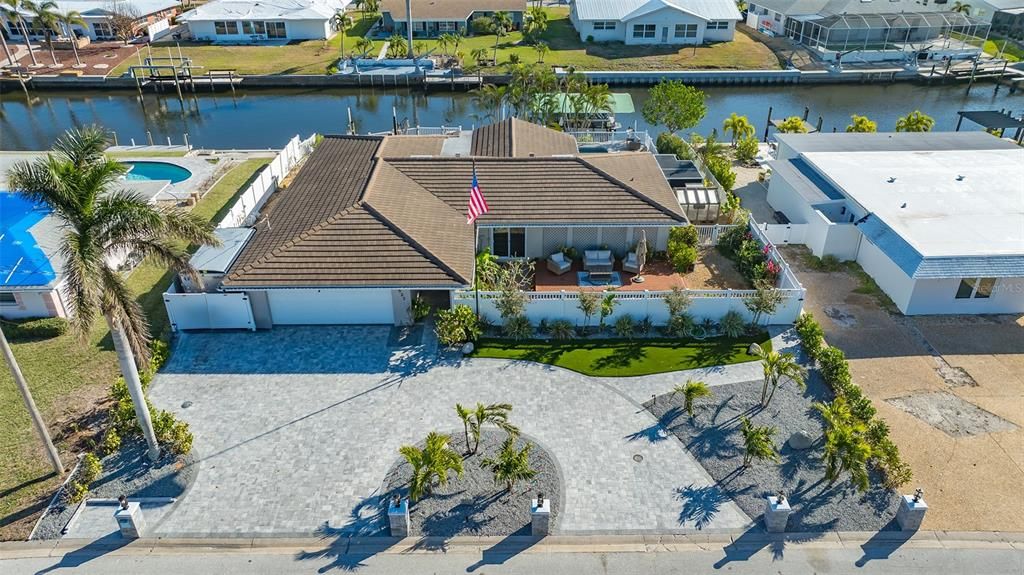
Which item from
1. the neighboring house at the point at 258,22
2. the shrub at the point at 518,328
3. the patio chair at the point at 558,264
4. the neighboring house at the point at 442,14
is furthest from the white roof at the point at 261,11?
the shrub at the point at 518,328

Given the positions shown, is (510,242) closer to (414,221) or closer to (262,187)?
(414,221)

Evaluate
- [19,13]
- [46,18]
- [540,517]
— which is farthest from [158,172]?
[19,13]

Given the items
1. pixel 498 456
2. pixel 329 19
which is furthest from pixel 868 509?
pixel 329 19

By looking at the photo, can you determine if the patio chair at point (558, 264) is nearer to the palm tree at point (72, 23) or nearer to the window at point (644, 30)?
the window at point (644, 30)

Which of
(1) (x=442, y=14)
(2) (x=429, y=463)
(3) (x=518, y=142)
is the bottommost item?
(2) (x=429, y=463)

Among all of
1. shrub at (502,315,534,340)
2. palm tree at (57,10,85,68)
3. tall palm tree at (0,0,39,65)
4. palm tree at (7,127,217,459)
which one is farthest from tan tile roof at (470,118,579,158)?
palm tree at (57,10,85,68)

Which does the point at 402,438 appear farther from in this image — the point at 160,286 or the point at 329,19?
the point at 329,19
